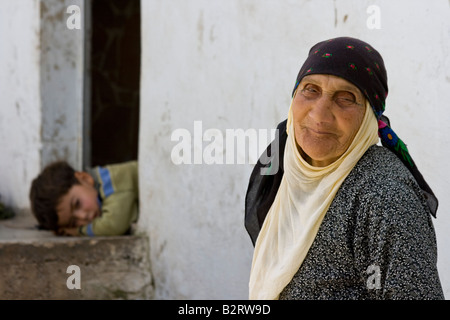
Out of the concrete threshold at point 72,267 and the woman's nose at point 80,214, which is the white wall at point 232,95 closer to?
the concrete threshold at point 72,267

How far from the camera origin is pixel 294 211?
85.4 inches

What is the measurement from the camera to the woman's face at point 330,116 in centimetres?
201

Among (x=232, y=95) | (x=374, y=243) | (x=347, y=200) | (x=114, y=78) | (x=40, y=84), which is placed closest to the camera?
(x=374, y=243)

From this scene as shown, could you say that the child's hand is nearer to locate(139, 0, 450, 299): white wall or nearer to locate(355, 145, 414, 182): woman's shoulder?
locate(139, 0, 450, 299): white wall

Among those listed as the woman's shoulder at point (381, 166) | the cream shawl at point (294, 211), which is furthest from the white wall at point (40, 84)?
the woman's shoulder at point (381, 166)

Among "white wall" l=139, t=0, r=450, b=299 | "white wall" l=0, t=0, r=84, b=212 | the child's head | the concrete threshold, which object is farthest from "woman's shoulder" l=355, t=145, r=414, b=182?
"white wall" l=0, t=0, r=84, b=212

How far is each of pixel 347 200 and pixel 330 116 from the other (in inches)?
10.1

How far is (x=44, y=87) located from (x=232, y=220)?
2107 millimetres

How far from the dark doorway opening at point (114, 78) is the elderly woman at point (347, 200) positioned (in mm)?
5375

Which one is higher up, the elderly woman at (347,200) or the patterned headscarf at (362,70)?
the patterned headscarf at (362,70)

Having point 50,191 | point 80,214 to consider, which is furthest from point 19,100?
point 80,214

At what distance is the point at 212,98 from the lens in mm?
3816

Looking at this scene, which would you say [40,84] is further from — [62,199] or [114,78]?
→ [114,78]

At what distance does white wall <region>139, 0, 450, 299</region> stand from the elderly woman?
377mm
